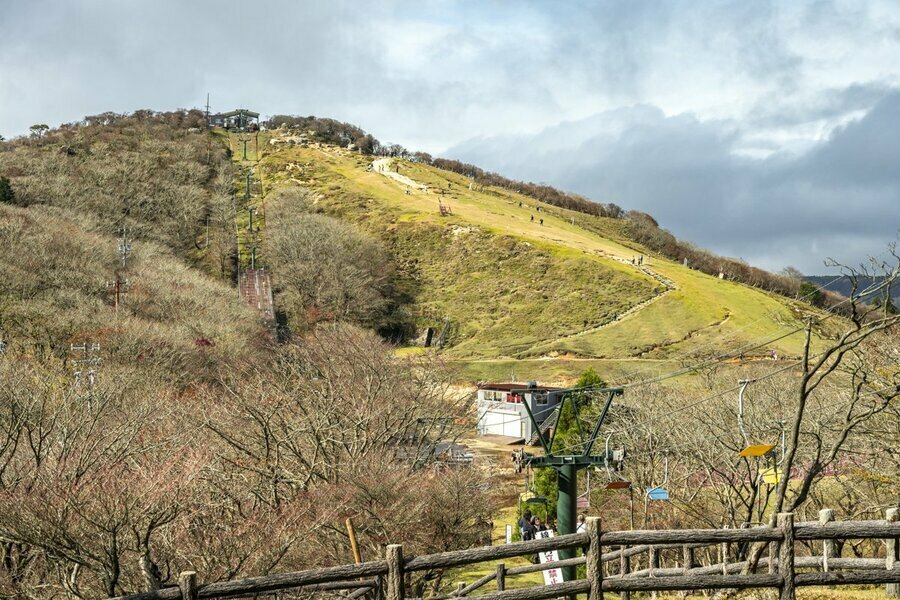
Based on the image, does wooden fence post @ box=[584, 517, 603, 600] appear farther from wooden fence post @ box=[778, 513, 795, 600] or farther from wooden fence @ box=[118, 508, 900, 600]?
wooden fence post @ box=[778, 513, 795, 600]

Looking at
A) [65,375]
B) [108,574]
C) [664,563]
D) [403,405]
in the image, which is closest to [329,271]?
[65,375]

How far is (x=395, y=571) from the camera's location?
413 inches

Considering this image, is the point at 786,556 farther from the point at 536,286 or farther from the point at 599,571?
the point at 536,286

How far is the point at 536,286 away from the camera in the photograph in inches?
4252

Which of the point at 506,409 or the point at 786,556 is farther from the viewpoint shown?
the point at 506,409

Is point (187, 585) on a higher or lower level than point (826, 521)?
lower

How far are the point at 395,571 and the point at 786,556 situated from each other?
4641 mm

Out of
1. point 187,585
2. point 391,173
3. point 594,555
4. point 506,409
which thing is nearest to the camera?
point 187,585

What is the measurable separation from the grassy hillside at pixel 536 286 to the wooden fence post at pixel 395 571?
73283mm

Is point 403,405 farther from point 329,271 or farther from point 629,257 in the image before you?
point 629,257

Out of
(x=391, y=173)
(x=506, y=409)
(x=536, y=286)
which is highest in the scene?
(x=391, y=173)

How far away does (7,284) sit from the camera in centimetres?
6112

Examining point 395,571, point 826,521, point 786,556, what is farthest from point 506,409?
point 395,571

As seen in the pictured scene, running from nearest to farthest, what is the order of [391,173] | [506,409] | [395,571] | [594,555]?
[395,571] < [594,555] < [506,409] < [391,173]
